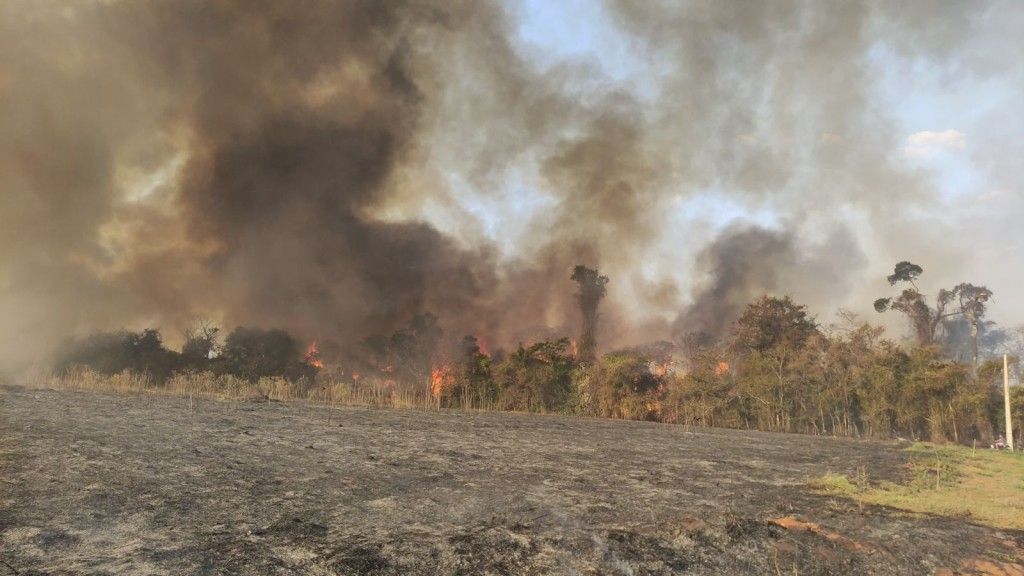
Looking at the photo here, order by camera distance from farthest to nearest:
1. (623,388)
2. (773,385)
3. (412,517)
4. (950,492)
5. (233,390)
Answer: (623,388)
(773,385)
(233,390)
(950,492)
(412,517)

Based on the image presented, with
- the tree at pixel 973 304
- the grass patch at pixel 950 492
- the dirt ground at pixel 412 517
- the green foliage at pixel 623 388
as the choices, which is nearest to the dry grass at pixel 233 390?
the green foliage at pixel 623 388

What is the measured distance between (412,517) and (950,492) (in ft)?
36.8

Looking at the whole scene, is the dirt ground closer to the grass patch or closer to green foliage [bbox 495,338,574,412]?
the grass patch

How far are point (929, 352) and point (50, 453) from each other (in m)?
43.5

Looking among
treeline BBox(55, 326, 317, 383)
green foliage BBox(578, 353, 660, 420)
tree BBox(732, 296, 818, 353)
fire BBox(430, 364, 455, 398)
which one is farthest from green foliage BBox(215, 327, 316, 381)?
tree BBox(732, 296, 818, 353)

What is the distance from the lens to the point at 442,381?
4559cm

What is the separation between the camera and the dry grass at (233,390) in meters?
32.0

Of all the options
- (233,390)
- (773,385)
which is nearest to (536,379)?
(773,385)

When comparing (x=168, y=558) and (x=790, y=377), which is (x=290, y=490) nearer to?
(x=168, y=558)

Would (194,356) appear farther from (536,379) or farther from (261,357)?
(536,379)

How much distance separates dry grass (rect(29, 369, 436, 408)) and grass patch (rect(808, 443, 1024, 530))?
28.3 m

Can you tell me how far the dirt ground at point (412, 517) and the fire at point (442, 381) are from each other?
32.3 meters

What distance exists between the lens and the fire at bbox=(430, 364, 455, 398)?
44.7m

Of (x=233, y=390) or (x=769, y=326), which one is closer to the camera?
(x=233, y=390)
